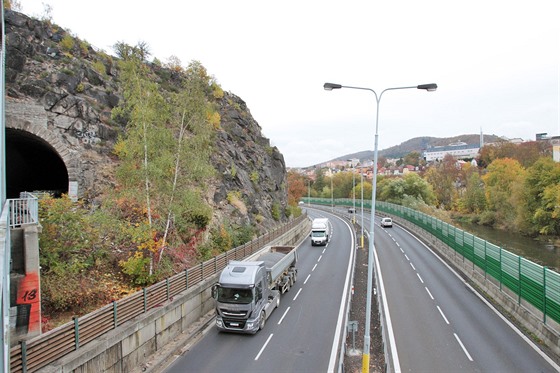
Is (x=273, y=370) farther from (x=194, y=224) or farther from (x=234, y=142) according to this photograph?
(x=234, y=142)

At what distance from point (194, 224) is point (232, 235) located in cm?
453

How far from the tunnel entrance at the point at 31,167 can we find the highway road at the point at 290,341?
18.1 metres

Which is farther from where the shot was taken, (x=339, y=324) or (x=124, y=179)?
(x=124, y=179)

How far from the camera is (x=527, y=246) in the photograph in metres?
51.3

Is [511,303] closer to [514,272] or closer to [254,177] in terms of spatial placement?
[514,272]

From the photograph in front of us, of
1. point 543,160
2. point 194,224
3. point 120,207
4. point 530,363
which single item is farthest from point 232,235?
point 543,160

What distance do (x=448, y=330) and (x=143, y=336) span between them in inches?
548

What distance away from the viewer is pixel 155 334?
15023mm

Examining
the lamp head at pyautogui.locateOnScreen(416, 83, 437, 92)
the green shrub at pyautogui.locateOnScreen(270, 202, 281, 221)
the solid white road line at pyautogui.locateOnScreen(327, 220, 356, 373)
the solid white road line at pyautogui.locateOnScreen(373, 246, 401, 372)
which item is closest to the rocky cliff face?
the green shrub at pyautogui.locateOnScreen(270, 202, 281, 221)

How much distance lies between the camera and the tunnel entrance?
2684cm

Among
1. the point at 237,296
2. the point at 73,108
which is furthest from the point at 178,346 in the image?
the point at 73,108

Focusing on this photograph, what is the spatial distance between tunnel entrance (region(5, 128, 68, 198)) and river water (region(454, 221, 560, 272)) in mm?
49746

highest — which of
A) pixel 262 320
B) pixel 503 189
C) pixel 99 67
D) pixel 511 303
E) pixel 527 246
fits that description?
pixel 99 67

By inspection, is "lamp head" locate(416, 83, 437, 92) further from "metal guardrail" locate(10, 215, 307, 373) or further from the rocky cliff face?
the rocky cliff face
